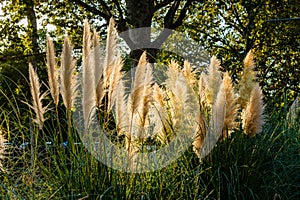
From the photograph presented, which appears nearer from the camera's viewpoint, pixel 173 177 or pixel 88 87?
pixel 88 87

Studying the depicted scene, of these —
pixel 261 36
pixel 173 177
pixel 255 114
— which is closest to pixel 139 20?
pixel 261 36

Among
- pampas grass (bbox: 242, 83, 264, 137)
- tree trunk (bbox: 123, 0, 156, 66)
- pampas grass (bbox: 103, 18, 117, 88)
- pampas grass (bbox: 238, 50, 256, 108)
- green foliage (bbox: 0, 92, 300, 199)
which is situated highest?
tree trunk (bbox: 123, 0, 156, 66)

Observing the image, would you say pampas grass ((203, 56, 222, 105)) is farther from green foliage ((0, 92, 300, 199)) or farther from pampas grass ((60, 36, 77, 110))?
pampas grass ((60, 36, 77, 110))

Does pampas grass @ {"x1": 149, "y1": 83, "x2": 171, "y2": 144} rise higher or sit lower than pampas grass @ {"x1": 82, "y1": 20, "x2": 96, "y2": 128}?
lower

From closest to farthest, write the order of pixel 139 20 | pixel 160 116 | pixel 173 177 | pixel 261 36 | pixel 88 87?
pixel 88 87, pixel 173 177, pixel 160 116, pixel 139 20, pixel 261 36

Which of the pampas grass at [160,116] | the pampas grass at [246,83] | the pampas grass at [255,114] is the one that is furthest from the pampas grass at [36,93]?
the pampas grass at [246,83]

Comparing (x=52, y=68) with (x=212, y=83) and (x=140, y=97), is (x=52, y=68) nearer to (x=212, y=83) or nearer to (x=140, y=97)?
(x=140, y=97)

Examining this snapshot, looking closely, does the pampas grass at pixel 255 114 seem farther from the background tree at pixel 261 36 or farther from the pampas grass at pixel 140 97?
the background tree at pixel 261 36

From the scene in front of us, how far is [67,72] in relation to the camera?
2.33 m

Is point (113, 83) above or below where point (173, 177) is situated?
above

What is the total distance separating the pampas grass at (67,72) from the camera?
2.31 m

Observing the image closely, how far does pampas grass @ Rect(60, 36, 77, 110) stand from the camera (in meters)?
2.31

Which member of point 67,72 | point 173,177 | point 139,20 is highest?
point 139,20

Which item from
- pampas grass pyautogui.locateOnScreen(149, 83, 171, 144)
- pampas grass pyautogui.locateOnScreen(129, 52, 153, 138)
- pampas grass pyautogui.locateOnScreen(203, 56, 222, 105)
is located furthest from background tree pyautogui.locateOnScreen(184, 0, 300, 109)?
pampas grass pyautogui.locateOnScreen(129, 52, 153, 138)
